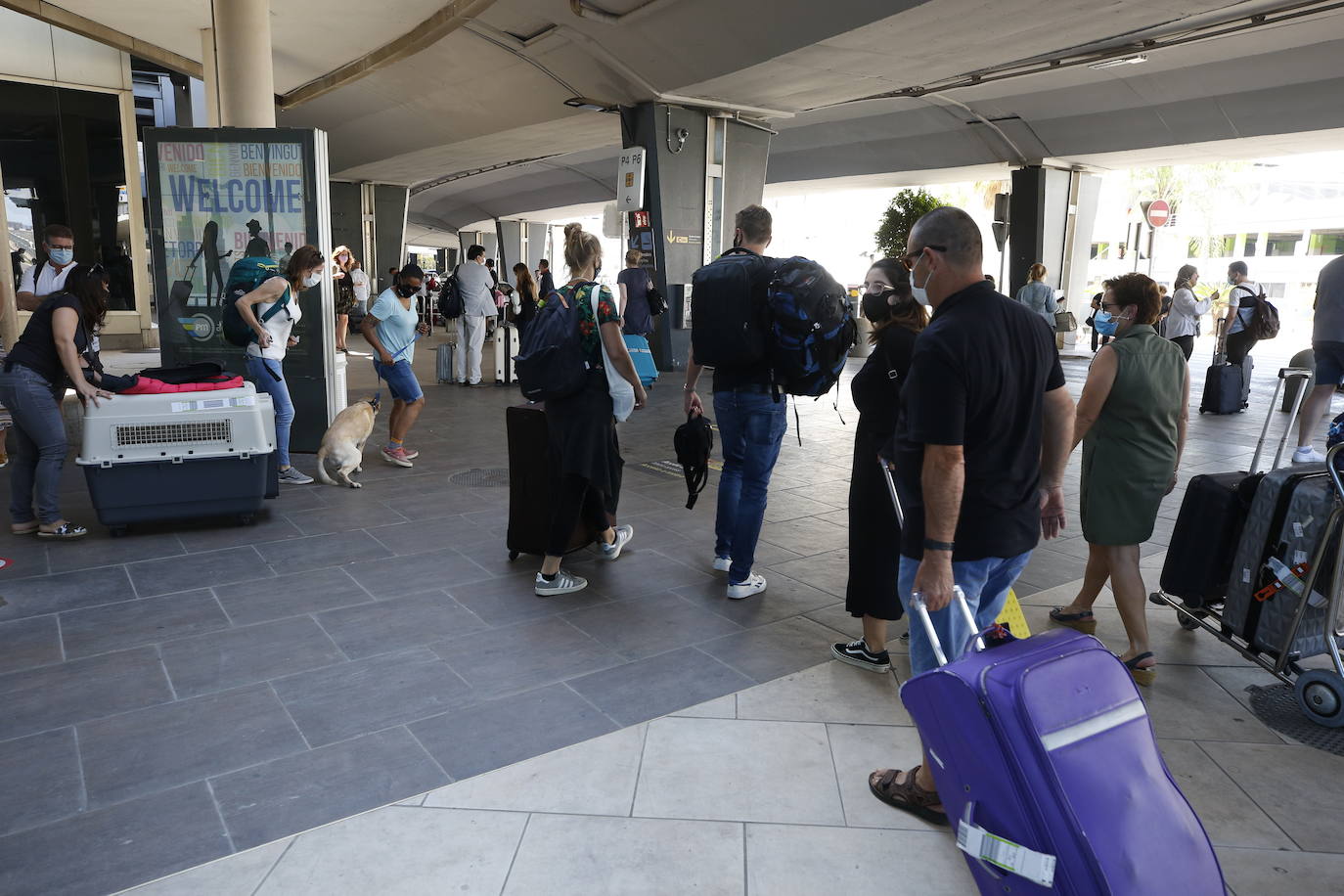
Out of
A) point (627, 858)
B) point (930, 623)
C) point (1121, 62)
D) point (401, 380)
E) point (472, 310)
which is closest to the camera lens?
point (930, 623)

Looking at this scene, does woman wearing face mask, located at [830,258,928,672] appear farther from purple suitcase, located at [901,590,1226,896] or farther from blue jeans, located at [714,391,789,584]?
purple suitcase, located at [901,590,1226,896]

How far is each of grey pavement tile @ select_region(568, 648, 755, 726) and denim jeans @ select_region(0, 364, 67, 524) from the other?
3.80 metres

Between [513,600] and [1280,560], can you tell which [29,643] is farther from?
[1280,560]

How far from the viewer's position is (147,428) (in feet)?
17.3

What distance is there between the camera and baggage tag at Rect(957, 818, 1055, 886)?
72.6 inches

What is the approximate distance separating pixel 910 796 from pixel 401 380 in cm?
572

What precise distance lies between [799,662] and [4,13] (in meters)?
18.0

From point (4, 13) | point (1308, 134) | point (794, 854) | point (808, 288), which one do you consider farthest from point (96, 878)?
point (1308, 134)

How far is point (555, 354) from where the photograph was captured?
427cm

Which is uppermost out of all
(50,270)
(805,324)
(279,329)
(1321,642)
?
(50,270)

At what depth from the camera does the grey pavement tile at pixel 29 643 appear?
368cm

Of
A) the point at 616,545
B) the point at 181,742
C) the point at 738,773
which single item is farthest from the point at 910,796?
the point at 616,545

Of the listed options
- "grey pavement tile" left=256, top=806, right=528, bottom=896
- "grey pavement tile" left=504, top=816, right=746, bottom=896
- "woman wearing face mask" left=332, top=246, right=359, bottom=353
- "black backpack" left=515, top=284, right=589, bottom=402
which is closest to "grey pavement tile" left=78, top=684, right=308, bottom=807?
"grey pavement tile" left=256, top=806, right=528, bottom=896

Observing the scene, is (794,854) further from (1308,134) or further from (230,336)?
(1308,134)
